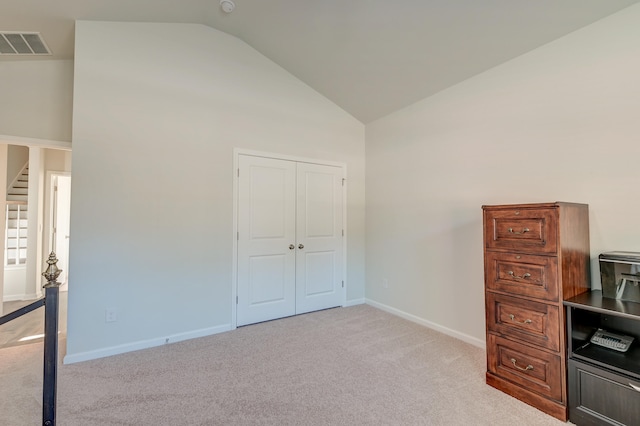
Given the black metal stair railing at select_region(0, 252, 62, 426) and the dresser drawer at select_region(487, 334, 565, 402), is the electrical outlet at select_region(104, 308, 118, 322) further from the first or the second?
the dresser drawer at select_region(487, 334, 565, 402)

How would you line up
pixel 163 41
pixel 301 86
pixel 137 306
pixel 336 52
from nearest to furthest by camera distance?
pixel 137 306 < pixel 163 41 < pixel 336 52 < pixel 301 86

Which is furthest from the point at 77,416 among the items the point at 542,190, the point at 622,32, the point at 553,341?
the point at 622,32

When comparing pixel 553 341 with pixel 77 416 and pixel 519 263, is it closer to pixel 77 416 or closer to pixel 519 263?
pixel 519 263

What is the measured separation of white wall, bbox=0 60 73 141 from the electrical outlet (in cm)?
198

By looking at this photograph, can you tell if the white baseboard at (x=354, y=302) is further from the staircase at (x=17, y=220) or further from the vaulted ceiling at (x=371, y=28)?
the staircase at (x=17, y=220)

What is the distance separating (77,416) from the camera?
1857 millimetres

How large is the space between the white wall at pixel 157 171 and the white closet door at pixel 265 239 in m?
0.17

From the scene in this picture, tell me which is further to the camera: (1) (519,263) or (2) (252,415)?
(1) (519,263)

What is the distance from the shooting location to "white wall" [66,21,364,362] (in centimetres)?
267

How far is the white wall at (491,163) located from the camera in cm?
206

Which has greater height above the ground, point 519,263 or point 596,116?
point 596,116

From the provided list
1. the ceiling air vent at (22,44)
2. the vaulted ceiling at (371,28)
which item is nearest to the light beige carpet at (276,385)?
the vaulted ceiling at (371,28)

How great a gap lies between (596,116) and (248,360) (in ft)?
11.1

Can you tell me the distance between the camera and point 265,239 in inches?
141
